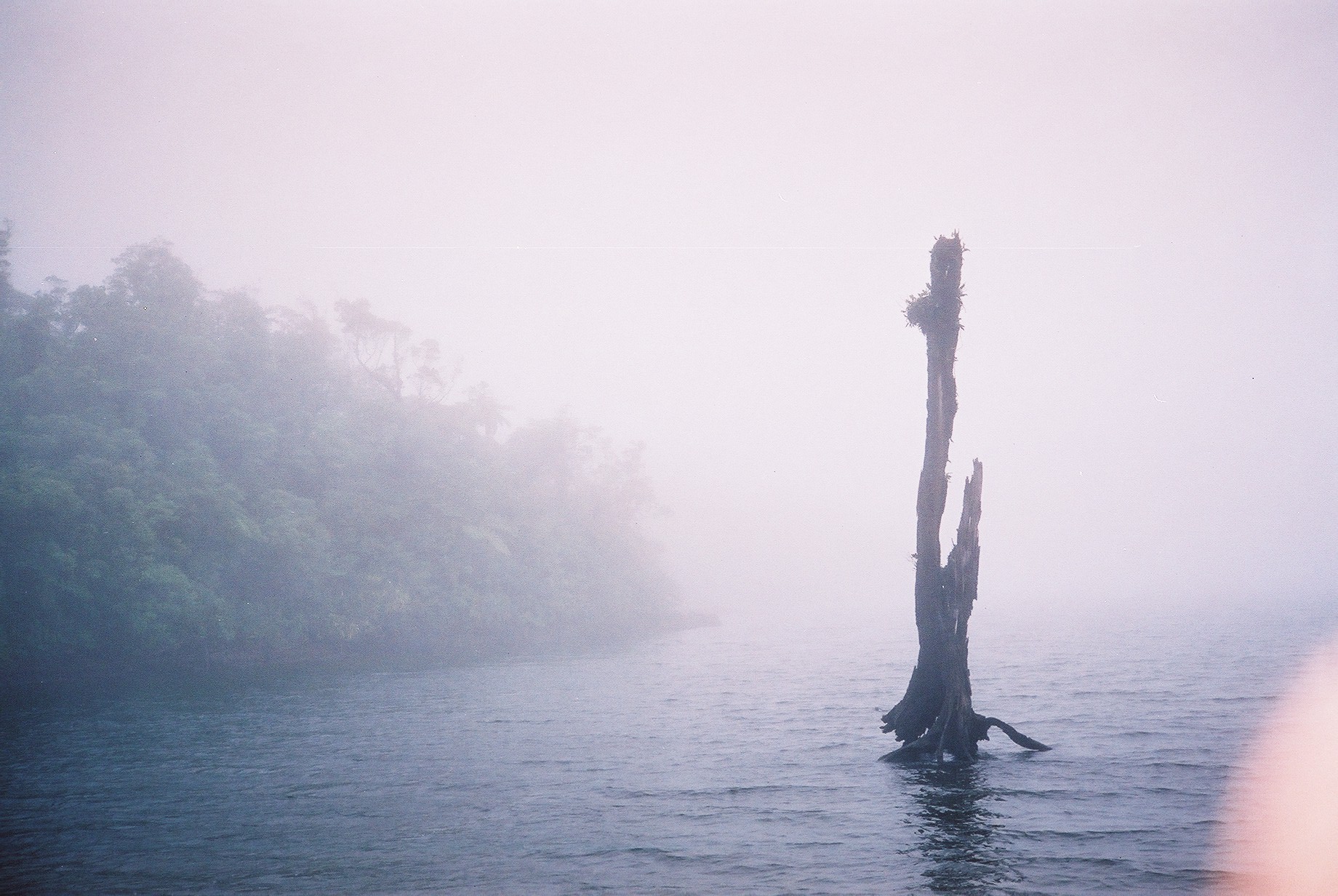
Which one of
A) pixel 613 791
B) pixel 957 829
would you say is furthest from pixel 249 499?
pixel 957 829

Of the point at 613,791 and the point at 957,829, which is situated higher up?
the point at 957,829

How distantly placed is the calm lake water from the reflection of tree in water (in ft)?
0.27

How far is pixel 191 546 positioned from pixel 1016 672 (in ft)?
179

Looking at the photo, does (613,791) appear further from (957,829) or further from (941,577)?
(941,577)

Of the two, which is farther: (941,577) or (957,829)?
(941,577)

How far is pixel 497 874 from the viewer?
1532cm

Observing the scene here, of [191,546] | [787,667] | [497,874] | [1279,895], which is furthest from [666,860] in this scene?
[191,546]

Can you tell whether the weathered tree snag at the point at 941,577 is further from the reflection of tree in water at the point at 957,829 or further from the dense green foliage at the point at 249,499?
the dense green foliage at the point at 249,499

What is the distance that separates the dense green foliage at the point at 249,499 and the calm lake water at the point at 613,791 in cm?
1023

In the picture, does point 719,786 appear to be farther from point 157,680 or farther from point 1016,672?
point 157,680

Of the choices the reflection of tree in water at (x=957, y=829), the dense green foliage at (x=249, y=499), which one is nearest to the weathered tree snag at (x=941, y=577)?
the reflection of tree in water at (x=957, y=829)

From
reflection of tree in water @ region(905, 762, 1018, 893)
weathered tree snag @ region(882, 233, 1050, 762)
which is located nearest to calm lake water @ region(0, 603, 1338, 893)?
reflection of tree in water @ region(905, 762, 1018, 893)

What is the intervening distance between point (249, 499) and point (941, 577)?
57606 mm

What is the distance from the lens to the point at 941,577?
26.6m
